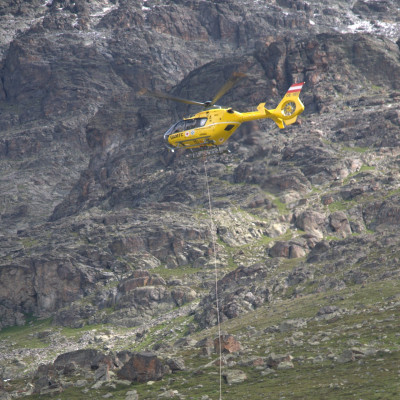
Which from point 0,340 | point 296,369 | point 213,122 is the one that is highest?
point 213,122

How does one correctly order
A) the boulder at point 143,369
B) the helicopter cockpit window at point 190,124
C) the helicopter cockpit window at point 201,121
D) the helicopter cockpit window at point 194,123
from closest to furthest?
the boulder at point 143,369 < the helicopter cockpit window at point 201,121 < the helicopter cockpit window at point 194,123 < the helicopter cockpit window at point 190,124

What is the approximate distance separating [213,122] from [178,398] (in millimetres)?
32277

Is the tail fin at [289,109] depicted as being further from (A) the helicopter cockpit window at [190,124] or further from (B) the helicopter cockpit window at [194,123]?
(A) the helicopter cockpit window at [190,124]

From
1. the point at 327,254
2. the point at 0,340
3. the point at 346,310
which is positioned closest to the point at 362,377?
the point at 346,310

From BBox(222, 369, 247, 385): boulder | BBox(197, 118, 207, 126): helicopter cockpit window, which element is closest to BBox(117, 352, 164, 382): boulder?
BBox(222, 369, 247, 385): boulder

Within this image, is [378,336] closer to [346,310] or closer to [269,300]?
[346,310]

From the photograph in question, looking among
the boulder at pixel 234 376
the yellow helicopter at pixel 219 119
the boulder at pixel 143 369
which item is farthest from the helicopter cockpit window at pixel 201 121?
the boulder at pixel 234 376

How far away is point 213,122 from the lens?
A: 86.1 m

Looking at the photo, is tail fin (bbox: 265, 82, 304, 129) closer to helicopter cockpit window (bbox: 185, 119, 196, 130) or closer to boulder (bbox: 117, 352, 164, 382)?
helicopter cockpit window (bbox: 185, 119, 196, 130)

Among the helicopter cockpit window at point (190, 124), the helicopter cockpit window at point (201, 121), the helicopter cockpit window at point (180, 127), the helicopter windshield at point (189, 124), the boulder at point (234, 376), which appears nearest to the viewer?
the boulder at point (234, 376)

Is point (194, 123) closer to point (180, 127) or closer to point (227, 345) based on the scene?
point (180, 127)

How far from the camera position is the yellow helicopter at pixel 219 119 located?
8494 cm

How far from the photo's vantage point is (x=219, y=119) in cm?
8575

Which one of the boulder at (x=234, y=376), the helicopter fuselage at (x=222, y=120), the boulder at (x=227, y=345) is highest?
the helicopter fuselage at (x=222, y=120)
